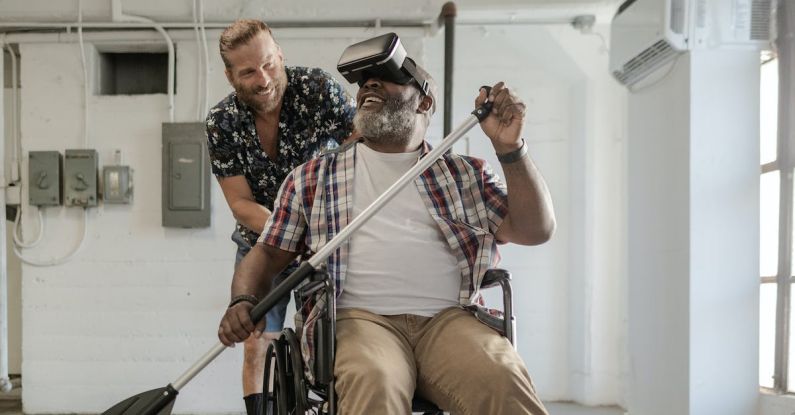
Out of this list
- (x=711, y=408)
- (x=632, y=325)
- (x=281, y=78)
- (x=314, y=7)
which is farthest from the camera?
(x=314, y=7)

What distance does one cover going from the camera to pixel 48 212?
3668mm

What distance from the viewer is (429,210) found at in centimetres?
177

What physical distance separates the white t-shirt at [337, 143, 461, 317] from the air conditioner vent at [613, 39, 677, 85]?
1.59 m

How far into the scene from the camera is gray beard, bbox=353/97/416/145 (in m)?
1.81

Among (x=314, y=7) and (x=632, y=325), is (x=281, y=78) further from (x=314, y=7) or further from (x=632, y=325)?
(x=632, y=325)

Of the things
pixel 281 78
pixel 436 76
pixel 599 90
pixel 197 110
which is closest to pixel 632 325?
pixel 599 90

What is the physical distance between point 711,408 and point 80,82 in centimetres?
340

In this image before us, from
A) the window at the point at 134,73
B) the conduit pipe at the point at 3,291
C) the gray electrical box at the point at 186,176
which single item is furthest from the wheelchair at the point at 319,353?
the conduit pipe at the point at 3,291

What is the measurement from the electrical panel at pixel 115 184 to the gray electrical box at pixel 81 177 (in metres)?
0.06

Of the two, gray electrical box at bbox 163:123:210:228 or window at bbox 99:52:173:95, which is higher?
window at bbox 99:52:173:95

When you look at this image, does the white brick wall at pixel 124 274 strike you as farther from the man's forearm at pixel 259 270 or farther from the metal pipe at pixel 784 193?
the man's forearm at pixel 259 270

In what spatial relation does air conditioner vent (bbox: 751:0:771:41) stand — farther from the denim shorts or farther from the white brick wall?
the denim shorts

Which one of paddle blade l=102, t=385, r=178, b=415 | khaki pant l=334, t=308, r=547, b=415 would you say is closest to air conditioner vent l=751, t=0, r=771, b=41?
khaki pant l=334, t=308, r=547, b=415

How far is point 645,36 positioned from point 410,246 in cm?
174
